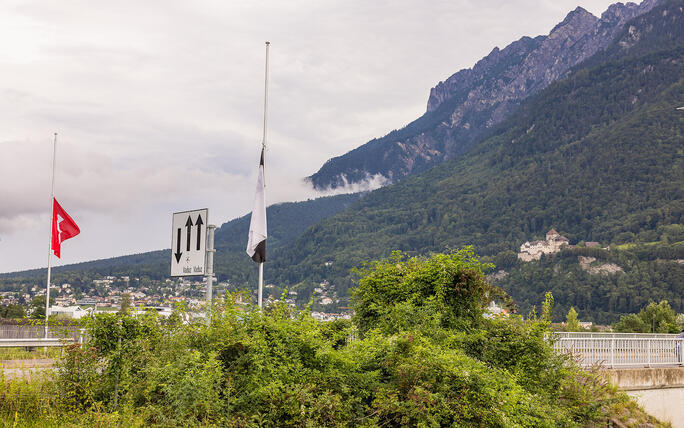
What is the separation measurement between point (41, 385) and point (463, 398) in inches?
249

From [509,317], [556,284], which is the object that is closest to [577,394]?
[509,317]

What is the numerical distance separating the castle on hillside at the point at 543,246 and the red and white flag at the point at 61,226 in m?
156

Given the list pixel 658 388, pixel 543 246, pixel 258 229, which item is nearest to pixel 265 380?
pixel 258 229

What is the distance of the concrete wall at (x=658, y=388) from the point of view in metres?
18.3

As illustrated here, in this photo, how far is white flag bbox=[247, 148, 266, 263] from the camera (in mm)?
14297

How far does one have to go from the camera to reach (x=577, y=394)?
13961 millimetres

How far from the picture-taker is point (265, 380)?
31.7 ft

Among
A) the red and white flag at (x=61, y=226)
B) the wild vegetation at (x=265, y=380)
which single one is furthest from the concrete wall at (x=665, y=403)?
the red and white flag at (x=61, y=226)

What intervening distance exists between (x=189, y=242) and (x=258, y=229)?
3147 mm

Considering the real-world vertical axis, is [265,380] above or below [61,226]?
below

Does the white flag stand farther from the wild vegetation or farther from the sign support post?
the wild vegetation

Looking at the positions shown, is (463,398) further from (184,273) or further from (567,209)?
(567,209)

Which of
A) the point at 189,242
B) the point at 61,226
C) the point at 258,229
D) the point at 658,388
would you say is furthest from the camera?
the point at 61,226

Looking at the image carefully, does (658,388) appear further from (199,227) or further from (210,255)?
(199,227)
